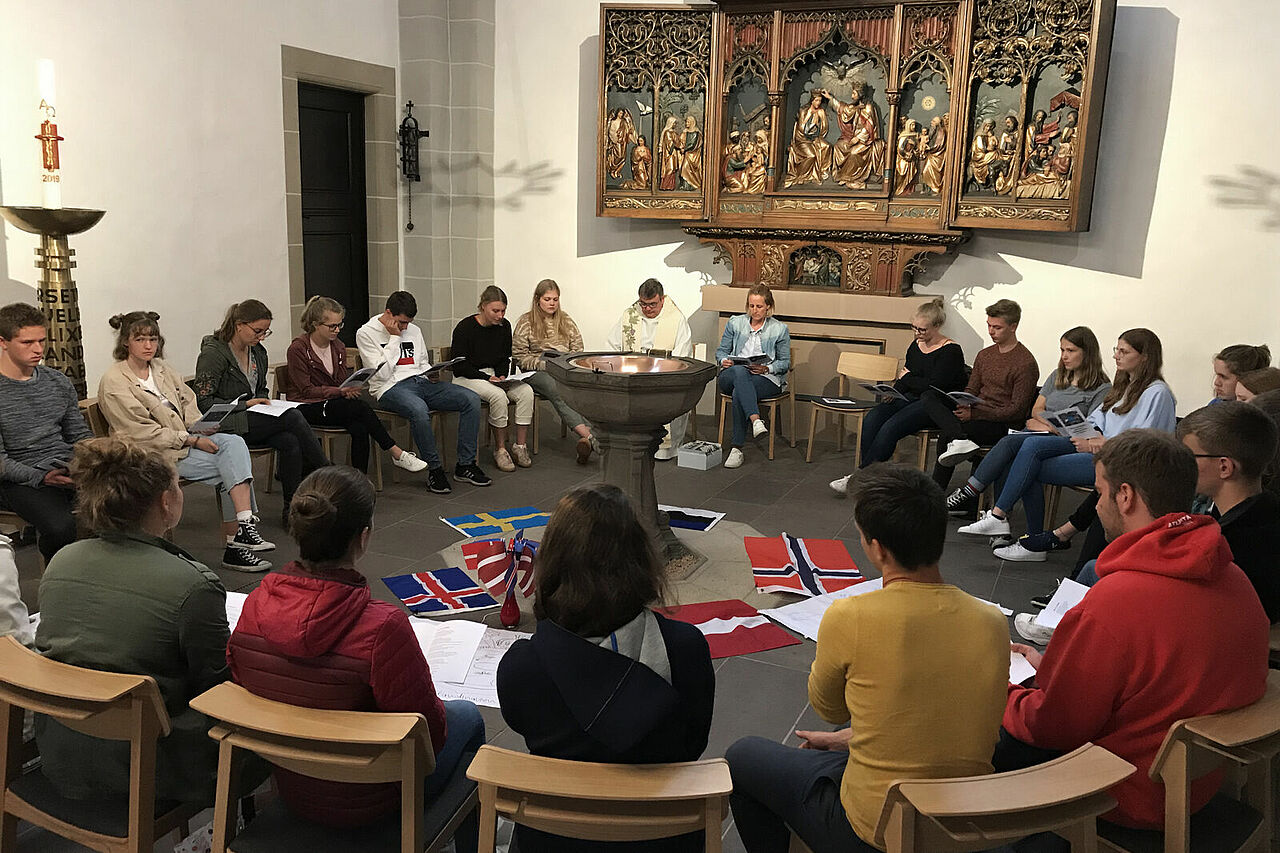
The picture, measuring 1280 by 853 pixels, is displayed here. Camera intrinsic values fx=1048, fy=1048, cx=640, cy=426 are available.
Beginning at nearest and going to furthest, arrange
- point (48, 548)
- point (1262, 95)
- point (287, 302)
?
1. point (48, 548)
2. point (1262, 95)
3. point (287, 302)

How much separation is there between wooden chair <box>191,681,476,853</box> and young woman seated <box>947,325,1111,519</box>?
3.91m

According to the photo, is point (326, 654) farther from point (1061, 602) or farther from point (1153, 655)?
point (1061, 602)

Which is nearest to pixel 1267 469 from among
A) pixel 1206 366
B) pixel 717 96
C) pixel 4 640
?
pixel 4 640

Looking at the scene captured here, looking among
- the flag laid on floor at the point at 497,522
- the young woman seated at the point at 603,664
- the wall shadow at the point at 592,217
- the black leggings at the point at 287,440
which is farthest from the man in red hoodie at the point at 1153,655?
the wall shadow at the point at 592,217

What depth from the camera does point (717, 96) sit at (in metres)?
7.16

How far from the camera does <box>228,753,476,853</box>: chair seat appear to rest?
1961 millimetres

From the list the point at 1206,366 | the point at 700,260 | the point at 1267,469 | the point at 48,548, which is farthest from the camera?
the point at 700,260

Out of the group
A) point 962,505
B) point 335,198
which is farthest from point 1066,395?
point 335,198

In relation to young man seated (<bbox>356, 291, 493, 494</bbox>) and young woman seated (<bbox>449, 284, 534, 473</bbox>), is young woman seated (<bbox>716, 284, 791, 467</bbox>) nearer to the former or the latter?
young woman seated (<bbox>449, 284, 534, 473</bbox>)

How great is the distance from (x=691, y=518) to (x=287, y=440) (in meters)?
2.05

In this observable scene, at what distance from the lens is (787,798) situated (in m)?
2.11

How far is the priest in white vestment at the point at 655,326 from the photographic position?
689 centimetres

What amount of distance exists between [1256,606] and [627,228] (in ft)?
20.9

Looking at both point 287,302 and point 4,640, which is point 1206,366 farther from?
point 4,640
